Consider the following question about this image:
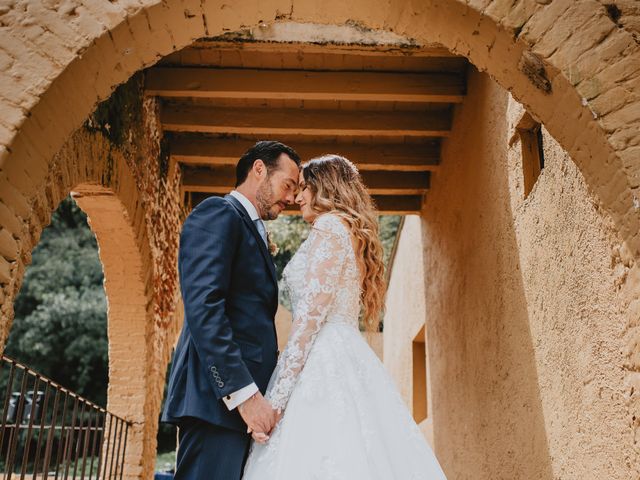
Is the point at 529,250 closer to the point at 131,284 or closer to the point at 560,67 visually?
the point at 560,67

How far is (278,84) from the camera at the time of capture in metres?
5.43

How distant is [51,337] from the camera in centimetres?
1298

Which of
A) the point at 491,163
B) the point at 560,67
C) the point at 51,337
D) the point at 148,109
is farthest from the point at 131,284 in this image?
the point at 51,337

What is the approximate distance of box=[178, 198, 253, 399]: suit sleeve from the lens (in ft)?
7.95

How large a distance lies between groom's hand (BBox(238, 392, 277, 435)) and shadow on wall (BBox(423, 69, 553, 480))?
1.84 meters

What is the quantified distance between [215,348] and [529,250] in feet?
7.29

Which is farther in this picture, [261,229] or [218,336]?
[261,229]

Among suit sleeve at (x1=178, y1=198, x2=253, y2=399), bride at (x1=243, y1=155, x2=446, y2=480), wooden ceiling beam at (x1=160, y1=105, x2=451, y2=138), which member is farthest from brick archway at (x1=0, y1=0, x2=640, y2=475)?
wooden ceiling beam at (x1=160, y1=105, x2=451, y2=138)

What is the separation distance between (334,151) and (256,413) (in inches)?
183

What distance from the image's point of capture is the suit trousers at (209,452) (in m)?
2.43

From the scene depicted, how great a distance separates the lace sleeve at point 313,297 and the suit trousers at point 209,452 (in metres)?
0.21

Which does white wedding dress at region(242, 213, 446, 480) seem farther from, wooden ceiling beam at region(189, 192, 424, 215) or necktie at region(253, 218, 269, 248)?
wooden ceiling beam at region(189, 192, 424, 215)

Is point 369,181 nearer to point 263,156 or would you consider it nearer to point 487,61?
point 263,156

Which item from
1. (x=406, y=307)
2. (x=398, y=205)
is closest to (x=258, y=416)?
(x=398, y=205)
